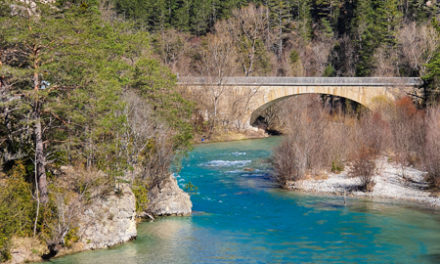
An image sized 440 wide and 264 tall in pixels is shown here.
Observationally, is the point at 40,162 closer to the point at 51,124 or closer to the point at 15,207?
the point at 51,124

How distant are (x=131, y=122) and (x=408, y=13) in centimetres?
5737

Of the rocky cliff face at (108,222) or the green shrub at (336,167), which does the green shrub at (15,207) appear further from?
the green shrub at (336,167)

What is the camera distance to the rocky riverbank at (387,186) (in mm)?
24625

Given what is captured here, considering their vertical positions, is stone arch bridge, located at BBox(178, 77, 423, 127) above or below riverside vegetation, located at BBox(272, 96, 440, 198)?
above

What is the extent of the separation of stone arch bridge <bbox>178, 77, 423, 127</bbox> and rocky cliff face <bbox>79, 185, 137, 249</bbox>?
2990cm

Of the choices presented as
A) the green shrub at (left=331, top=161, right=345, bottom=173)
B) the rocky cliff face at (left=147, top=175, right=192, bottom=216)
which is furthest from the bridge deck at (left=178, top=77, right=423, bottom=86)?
the rocky cliff face at (left=147, top=175, right=192, bottom=216)

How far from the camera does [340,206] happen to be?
933 inches

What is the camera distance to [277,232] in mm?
20328

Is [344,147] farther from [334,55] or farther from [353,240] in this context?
[334,55]

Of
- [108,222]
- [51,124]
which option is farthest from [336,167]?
[51,124]

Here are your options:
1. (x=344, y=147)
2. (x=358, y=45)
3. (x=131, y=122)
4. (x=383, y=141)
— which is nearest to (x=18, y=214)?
(x=131, y=122)

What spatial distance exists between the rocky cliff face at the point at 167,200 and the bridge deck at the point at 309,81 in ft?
86.9

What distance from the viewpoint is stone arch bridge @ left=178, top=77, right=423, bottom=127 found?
142 ft

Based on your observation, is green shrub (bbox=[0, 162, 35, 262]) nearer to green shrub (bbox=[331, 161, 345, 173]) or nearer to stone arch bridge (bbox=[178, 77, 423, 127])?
green shrub (bbox=[331, 161, 345, 173])
